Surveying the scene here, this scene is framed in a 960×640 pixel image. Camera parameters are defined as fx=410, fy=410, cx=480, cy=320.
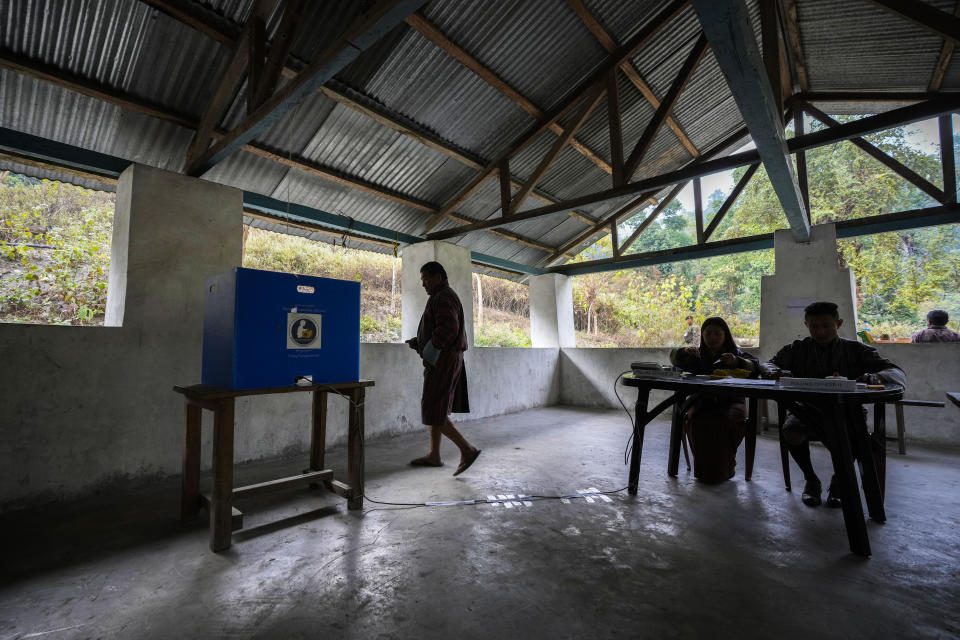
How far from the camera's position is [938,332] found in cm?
496

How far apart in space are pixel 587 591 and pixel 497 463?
205 cm

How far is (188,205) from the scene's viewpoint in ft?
11.8

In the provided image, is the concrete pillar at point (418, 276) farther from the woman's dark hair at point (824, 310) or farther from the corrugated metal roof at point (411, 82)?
the woman's dark hair at point (824, 310)

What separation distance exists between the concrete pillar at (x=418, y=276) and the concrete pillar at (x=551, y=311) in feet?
7.44

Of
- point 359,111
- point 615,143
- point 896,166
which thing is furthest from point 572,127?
point 896,166

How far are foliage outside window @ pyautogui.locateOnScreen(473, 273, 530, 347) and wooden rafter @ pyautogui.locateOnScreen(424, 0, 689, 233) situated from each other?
851 cm

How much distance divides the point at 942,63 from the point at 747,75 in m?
4.12

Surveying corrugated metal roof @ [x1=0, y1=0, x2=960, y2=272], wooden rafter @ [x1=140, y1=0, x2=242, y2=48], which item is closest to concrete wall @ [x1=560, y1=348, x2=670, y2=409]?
corrugated metal roof @ [x1=0, y1=0, x2=960, y2=272]

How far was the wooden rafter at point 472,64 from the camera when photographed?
3.39m

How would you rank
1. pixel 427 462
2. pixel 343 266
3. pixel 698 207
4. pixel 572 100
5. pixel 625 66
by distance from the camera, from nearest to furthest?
pixel 427 462, pixel 625 66, pixel 572 100, pixel 698 207, pixel 343 266

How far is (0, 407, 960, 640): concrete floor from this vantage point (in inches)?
60.0

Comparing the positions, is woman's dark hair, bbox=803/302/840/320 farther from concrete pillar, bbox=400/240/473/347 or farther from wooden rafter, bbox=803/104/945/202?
concrete pillar, bbox=400/240/473/347

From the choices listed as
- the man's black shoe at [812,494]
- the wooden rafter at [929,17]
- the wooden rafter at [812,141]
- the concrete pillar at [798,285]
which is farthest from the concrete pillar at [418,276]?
the wooden rafter at [929,17]

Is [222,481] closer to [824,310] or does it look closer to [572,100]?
[824,310]
